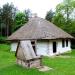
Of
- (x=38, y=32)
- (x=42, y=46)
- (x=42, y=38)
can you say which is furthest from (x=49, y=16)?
(x=42, y=38)

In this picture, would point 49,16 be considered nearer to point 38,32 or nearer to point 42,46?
point 38,32

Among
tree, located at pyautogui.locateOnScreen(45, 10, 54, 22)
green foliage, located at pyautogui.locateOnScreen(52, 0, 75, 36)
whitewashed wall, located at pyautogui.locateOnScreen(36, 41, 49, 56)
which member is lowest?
whitewashed wall, located at pyautogui.locateOnScreen(36, 41, 49, 56)

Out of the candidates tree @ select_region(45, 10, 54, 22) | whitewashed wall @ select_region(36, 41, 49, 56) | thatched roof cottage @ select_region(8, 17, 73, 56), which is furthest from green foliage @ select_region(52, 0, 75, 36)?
tree @ select_region(45, 10, 54, 22)

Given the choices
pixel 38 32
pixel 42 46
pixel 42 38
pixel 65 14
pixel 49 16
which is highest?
pixel 49 16

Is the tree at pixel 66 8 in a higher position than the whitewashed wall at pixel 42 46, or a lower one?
higher

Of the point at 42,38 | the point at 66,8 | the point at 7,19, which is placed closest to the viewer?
the point at 42,38

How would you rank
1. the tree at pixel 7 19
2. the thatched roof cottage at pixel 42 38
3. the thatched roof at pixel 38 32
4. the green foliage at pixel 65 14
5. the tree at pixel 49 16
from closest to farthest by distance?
the thatched roof cottage at pixel 42 38, the thatched roof at pixel 38 32, the green foliage at pixel 65 14, the tree at pixel 7 19, the tree at pixel 49 16

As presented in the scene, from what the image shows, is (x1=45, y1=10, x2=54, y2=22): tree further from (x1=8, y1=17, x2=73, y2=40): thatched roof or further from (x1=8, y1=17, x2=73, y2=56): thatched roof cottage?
(x1=8, y1=17, x2=73, y2=40): thatched roof

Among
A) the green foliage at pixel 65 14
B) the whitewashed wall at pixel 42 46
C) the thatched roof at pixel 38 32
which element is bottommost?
the whitewashed wall at pixel 42 46

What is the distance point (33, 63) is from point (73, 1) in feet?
93.4

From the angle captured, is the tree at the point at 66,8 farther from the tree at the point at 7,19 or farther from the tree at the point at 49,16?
the tree at the point at 49,16

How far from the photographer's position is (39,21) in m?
31.9

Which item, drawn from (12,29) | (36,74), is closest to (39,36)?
(36,74)

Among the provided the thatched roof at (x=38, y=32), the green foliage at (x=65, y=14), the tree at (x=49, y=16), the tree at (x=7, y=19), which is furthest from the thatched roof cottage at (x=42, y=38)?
the tree at (x=49, y=16)
